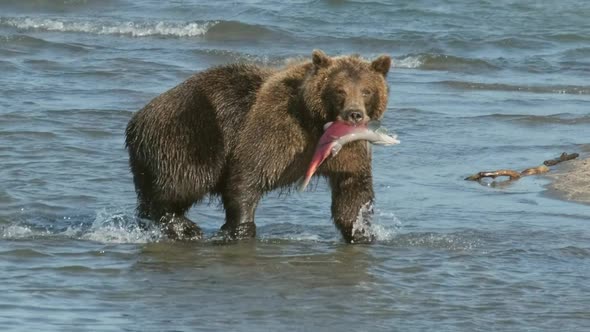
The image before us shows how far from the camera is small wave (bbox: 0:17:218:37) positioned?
2142 cm

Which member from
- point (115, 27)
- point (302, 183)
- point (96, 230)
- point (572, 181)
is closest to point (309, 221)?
point (302, 183)

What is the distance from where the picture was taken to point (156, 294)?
7.11 metres

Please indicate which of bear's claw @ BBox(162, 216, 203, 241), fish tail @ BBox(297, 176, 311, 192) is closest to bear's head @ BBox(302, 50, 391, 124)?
fish tail @ BBox(297, 176, 311, 192)

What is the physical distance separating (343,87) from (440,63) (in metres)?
11.4

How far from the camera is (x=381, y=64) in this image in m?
8.18

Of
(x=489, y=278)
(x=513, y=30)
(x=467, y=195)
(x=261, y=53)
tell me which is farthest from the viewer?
(x=513, y=30)

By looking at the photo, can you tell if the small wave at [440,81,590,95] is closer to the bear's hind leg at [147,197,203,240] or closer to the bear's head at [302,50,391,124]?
the bear's hind leg at [147,197,203,240]

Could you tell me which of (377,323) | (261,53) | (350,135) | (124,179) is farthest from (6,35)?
(377,323)

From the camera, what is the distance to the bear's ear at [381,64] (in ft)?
26.8

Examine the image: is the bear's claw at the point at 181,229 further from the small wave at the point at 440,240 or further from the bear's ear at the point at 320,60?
the bear's ear at the point at 320,60

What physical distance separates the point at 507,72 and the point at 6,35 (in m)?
7.40

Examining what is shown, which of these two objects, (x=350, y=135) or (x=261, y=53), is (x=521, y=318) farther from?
(x=261, y=53)

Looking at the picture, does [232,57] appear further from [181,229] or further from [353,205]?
[353,205]

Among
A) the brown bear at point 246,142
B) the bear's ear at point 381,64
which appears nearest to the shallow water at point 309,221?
the brown bear at point 246,142
